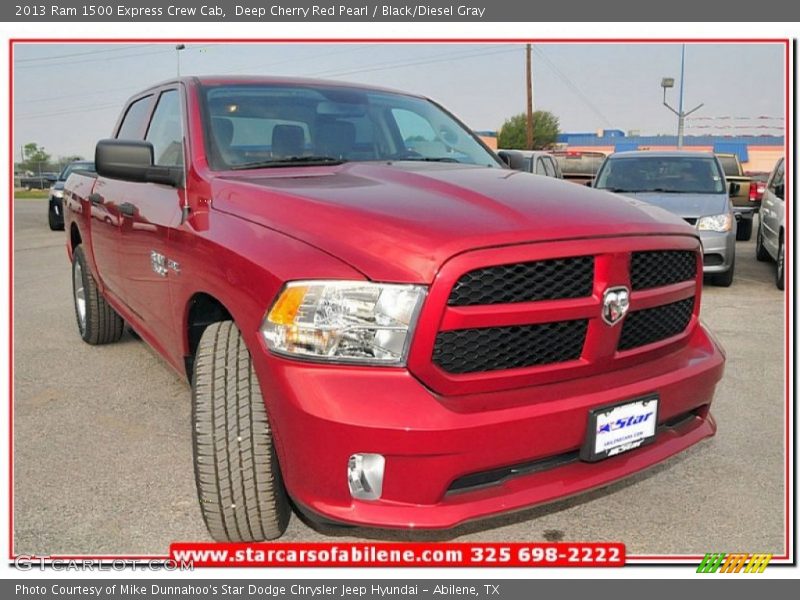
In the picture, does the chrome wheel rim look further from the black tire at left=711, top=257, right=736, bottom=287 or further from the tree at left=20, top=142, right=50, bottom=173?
the tree at left=20, top=142, right=50, bottom=173

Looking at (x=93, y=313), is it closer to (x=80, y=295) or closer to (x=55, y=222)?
(x=80, y=295)

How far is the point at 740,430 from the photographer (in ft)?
12.4

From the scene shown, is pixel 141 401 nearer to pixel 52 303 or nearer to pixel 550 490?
pixel 550 490

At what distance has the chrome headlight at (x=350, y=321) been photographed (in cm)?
212

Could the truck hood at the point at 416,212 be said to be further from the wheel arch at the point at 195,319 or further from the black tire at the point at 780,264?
the black tire at the point at 780,264

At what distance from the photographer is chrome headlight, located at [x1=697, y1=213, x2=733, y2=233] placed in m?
7.92

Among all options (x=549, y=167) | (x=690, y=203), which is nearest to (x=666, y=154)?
(x=690, y=203)

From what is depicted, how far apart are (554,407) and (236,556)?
122cm

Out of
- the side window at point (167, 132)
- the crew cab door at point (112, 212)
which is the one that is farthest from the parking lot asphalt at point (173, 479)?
the side window at point (167, 132)

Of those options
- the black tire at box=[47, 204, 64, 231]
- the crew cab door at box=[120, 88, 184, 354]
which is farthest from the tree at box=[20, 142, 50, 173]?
the crew cab door at box=[120, 88, 184, 354]

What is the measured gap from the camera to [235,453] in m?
2.40

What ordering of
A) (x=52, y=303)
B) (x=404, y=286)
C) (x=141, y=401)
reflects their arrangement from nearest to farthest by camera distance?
1. (x=404, y=286)
2. (x=141, y=401)
3. (x=52, y=303)

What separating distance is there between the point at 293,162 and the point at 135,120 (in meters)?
1.86
